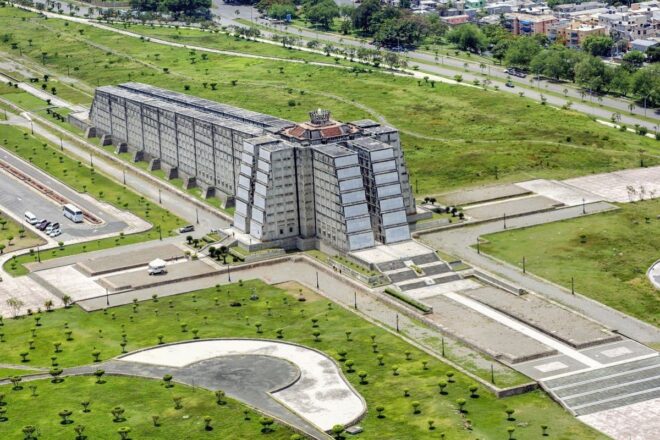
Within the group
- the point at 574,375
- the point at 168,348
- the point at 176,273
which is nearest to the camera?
the point at 574,375

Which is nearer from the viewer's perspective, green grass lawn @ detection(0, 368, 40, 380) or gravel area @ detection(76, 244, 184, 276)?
green grass lawn @ detection(0, 368, 40, 380)

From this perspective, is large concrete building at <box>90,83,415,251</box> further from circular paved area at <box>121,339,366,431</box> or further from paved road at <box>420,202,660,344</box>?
circular paved area at <box>121,339,366,431</box>

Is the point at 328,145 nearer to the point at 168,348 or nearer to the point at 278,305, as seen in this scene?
the point at 278,305

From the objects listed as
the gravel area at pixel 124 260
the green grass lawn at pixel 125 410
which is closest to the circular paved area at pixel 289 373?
the green grass lawn at pixel 125 410

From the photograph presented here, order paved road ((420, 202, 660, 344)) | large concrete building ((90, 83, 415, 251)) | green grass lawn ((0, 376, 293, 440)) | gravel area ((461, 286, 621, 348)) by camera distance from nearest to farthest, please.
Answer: green grass lawn ((0, 376, 293, 440))
gravel area ((461, 286, 621, 348))
paved road ((420, 202, 660, 344))
large concrete building ((90, 83, 415, 251))

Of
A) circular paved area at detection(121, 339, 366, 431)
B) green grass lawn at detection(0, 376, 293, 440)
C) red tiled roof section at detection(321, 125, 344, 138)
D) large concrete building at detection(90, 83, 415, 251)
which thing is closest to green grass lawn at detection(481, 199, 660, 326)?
large concrete building at detection(90, 83, 415, 251)

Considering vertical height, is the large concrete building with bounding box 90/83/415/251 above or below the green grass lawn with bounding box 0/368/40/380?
above

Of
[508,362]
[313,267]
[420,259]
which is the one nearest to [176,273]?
[313,267]

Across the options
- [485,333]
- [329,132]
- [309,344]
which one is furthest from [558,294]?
[329,132]
